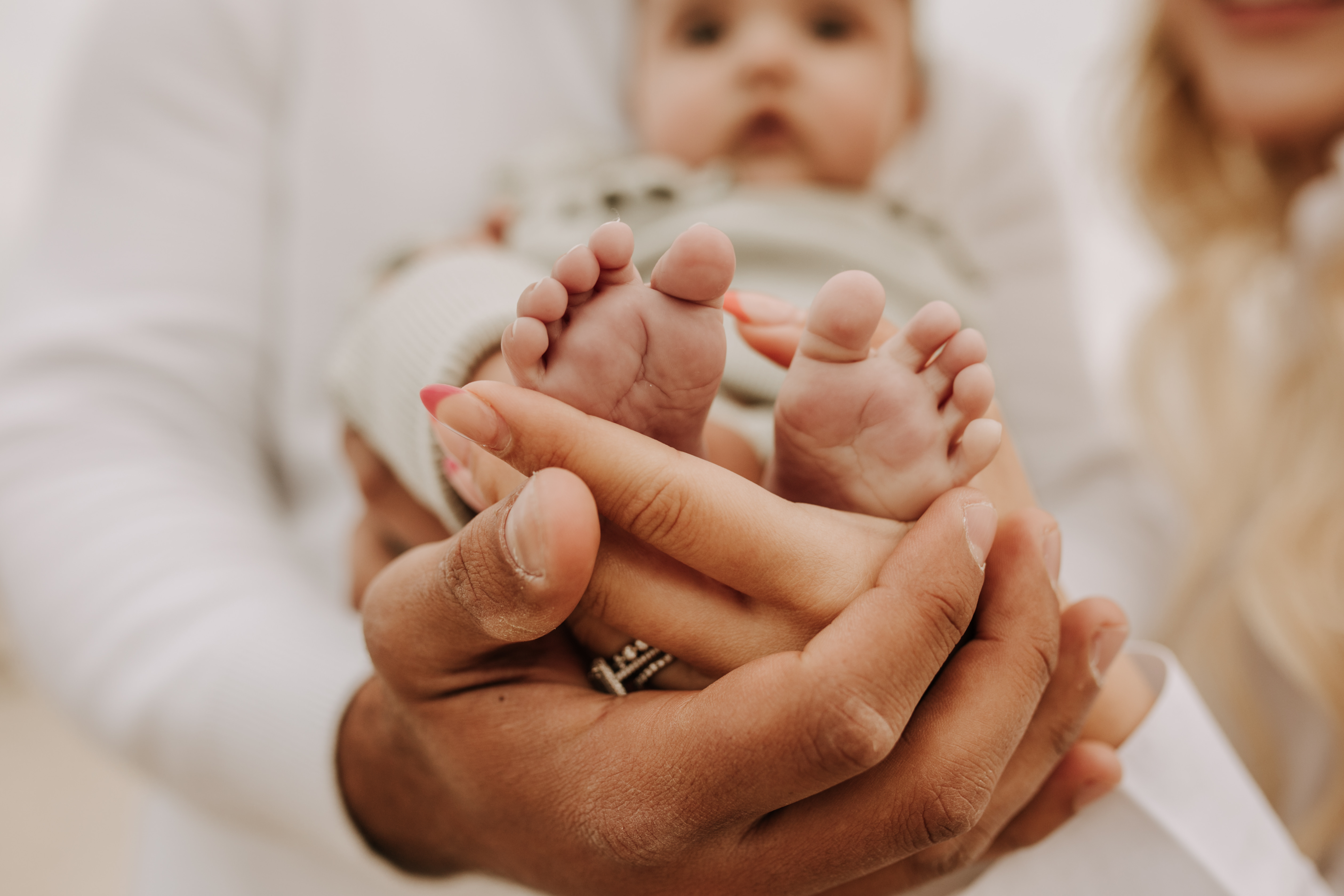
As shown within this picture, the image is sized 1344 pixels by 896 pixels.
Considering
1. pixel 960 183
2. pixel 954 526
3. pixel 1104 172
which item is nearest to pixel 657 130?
pixel 960 183

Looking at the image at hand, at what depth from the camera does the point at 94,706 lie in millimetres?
555

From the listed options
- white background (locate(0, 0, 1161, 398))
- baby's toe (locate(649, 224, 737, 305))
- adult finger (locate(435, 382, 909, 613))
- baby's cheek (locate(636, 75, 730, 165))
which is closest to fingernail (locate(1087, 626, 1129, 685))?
adult finger (locate(435, 382, 909, 613))

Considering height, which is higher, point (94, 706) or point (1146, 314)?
point (1146, 314)

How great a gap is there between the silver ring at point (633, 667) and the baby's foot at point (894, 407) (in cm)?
11

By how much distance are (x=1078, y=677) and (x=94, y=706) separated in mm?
601

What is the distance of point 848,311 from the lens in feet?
1.04

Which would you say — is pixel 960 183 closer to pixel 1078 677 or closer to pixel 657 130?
pixel 657 130

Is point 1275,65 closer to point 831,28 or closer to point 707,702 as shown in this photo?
point 831,28

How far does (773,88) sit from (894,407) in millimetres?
463

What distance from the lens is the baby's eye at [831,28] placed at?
0.75m

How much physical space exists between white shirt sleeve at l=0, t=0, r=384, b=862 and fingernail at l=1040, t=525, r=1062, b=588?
0.40 m

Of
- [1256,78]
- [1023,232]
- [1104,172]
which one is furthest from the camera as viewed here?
[1104,172]

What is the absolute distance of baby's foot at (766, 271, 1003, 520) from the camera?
1.08 ft

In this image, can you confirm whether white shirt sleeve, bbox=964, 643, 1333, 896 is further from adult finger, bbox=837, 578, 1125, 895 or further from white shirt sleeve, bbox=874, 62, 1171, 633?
white shirt sleeve, bbox=874, 62, 1171, 633
